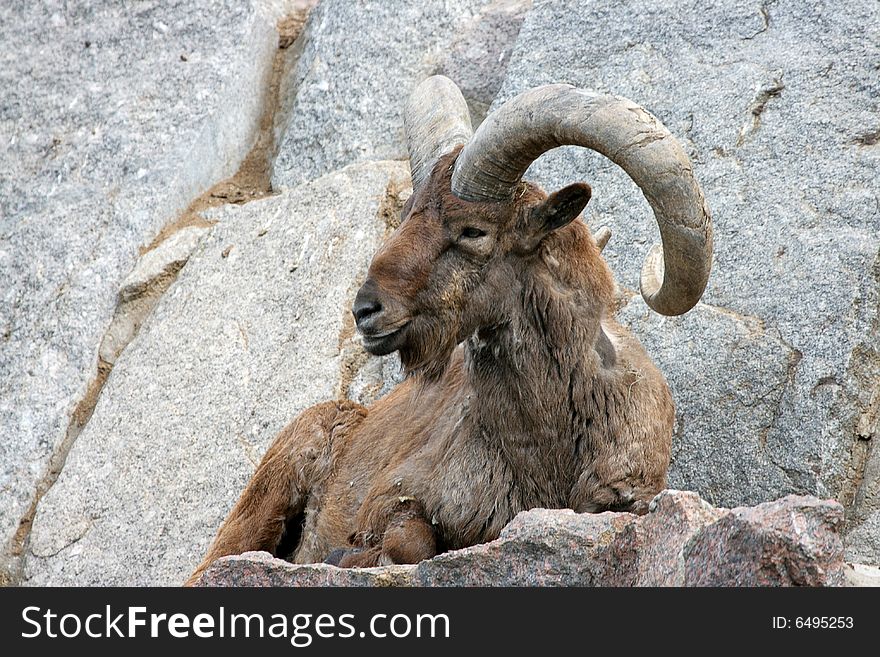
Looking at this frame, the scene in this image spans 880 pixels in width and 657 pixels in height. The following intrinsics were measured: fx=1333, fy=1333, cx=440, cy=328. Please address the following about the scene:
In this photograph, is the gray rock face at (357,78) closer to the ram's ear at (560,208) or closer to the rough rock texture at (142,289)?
the rough rock texture at (142,289)

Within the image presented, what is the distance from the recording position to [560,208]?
20.3 feet

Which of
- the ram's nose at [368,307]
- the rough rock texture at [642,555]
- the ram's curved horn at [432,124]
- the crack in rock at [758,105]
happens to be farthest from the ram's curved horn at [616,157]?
the crack in rock at [758,105]

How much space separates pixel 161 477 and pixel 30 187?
3.29 m

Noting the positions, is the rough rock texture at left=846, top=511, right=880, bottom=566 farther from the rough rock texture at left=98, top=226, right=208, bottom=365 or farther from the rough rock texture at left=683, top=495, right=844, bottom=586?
the rough rock texture at left=98, top=226, right=208, bottom=365

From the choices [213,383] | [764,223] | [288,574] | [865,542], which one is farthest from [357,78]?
[288,574]

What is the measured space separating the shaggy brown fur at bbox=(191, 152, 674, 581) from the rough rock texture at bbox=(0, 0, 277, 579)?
3.89 meters

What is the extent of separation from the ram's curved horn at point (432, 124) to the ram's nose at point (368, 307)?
31.0 inches

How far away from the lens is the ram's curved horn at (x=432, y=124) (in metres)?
6.85

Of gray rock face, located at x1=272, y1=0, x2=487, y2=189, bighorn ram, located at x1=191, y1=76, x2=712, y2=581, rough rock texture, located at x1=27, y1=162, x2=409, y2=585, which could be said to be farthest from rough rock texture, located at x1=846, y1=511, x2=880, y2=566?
gray rock face, located at x1=272, y1=0, x2=487, y2=189

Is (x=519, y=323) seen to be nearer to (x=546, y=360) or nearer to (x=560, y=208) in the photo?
(x=546, y=360)

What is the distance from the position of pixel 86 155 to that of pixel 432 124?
4809 mm

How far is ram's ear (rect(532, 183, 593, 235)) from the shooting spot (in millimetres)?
6105

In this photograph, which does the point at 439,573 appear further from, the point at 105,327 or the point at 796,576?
the point at 105,327

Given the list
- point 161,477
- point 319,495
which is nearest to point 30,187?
point 161,477
